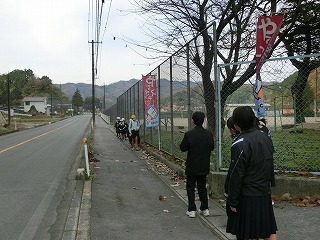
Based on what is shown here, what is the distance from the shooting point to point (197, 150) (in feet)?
19.4

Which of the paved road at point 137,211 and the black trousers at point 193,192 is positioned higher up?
the black trousers at point 193,192

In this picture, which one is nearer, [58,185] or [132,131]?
[58,185]

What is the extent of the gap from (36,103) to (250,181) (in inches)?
4831

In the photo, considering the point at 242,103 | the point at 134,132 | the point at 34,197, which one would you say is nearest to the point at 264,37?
the point at 242,103

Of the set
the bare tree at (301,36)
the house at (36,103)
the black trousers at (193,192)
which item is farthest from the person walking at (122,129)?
the house at (36,103)

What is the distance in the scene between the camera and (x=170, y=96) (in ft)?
39.8

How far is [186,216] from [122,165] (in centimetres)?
615

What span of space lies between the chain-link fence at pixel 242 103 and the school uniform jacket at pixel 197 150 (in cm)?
125

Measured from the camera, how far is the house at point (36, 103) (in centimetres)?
11631

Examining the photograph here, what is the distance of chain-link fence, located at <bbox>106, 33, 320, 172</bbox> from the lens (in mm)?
7406

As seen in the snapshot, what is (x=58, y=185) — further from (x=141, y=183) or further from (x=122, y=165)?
(x=122, y=165)

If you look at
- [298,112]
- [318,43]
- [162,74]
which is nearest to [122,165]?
[162,74]

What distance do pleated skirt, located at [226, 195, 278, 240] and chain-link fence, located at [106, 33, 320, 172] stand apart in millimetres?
3498

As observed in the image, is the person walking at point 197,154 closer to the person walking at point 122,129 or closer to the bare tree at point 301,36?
the bare tree at point 301,36
